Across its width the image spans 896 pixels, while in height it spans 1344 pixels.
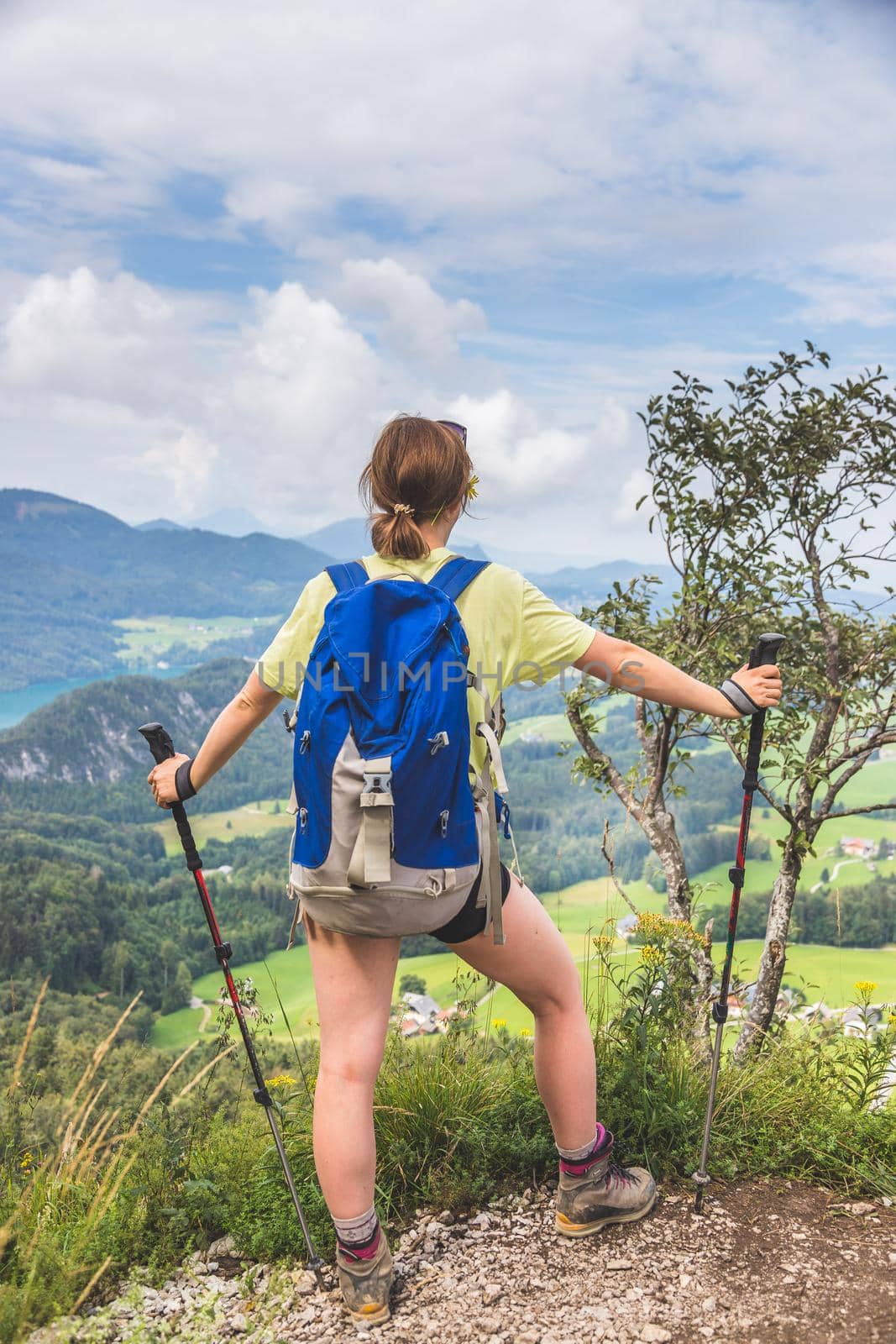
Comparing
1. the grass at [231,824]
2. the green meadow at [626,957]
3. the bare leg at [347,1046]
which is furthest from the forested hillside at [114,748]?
the bare leg at [347,1046]

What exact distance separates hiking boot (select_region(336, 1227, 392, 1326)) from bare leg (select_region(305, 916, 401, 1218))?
0.59ft

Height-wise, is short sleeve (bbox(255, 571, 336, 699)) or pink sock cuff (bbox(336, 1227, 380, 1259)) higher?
short sleeve (bbox(255, 571, 336, 699))

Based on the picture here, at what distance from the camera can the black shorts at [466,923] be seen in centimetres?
229

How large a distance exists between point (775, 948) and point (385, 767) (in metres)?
3.76

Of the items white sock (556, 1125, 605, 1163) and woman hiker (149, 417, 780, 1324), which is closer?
woman hiker (149, 417, 780, 1324)

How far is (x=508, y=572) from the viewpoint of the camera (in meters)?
2.39

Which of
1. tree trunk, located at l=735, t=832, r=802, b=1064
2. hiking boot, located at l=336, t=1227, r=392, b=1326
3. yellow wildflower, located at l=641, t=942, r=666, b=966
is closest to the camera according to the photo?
hiking boot, located at l=336, t=1227, r=392, b=1326

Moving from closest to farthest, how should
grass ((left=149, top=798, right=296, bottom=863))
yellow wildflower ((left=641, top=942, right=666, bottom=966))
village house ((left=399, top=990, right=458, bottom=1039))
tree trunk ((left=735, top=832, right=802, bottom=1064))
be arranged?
yellow wildflower ((left=641, top=942, right=666, bottom=966)), village house ((left=399, top=990, right=458, bottom=1039)), tree trunk ((left=735, top=832, right=802, bottom=1064)), grass ((left=149, top=798, right=296, bottom=863))

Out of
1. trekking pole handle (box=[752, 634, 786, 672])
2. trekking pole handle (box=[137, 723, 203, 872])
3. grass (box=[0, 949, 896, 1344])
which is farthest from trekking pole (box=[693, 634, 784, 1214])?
trekking pole handle (box=[137, 723, 203, 872])

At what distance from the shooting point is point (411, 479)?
232 centimetres

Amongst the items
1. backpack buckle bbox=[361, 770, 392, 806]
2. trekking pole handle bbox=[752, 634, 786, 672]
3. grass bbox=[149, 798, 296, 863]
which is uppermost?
trekking pole handle bbox=[752, 634, 786, 672]

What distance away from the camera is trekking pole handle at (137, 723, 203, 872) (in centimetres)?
261

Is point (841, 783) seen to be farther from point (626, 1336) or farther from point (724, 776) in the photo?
point (724, 776)

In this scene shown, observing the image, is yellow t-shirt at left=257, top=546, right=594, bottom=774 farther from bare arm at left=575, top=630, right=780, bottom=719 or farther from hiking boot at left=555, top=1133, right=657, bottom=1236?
hiking boot at left=555, top=1133, right=657, bottom=1236
